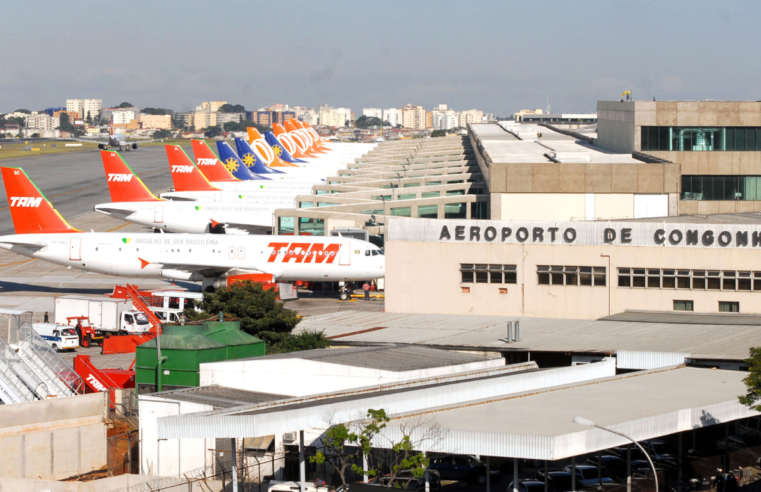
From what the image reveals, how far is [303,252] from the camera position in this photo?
71750mm

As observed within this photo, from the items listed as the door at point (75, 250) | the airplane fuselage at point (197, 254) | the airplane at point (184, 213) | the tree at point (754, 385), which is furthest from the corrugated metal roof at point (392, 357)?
the airplane at point (184, 213)

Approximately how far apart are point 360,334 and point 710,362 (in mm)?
16943

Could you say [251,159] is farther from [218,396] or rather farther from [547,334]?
[218,396]

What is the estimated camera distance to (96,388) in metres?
45.6

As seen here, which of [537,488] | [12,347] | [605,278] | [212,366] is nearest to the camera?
[537,488]

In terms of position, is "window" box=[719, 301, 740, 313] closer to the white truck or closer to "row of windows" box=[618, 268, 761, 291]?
"row of windows" box=[618, 268, 761, 291]

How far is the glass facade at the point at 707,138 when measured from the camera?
3036 inches

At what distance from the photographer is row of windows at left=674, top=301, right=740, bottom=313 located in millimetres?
50031

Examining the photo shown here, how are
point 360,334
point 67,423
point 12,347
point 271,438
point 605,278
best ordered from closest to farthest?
point 271,438
point 67,423
point 12,347
point 360,334
point 605,278

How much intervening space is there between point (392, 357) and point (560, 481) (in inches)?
385

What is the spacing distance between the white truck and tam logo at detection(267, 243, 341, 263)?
1290cm

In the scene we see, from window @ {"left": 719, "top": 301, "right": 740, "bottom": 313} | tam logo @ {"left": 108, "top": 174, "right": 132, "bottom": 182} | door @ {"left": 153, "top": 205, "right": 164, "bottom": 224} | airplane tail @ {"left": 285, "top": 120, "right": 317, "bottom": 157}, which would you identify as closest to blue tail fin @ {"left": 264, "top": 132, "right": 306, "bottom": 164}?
airplane tail @ {"left": 285, "top": 120, "right": 317, "bottom": 157}

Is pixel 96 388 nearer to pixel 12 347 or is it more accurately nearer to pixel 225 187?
pixel 12 347

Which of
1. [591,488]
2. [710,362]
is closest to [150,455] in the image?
[591,488]
